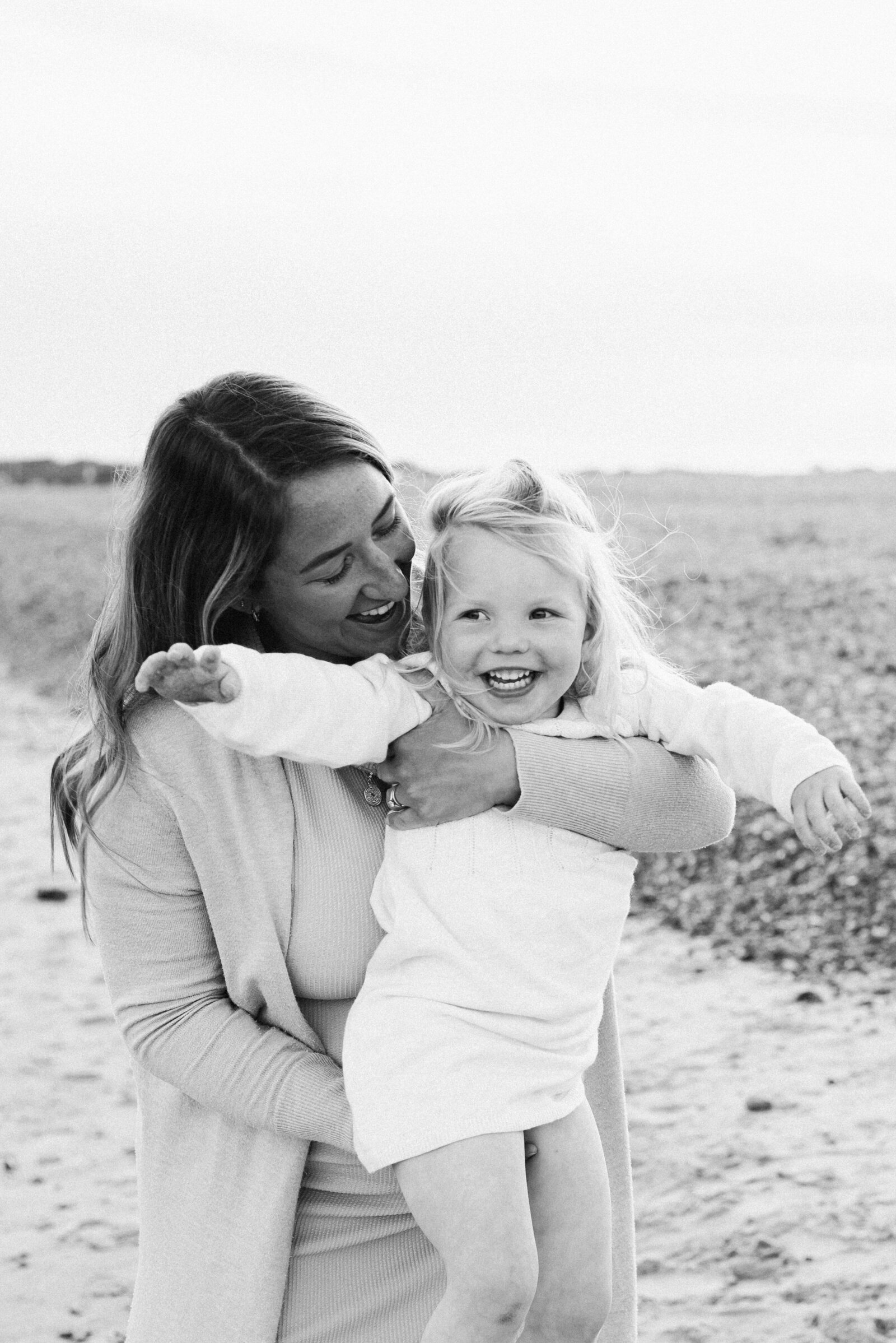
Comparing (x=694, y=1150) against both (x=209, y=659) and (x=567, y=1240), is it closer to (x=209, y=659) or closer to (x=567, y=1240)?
(x=567, y=1240)

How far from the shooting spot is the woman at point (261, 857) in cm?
234

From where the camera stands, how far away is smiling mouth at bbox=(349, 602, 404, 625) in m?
2.52

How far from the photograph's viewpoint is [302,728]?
2248 millimetres

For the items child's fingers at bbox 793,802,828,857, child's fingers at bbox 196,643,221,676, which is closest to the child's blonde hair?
child's fingers at bbox 793,802,828,857

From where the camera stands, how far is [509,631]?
245 cm

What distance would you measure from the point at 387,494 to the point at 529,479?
259 millimetres

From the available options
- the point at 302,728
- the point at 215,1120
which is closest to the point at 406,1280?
the point at 215,1120

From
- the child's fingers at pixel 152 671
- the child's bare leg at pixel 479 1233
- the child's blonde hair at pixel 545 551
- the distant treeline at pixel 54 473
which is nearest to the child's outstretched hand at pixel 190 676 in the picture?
the child's fingers at pixel 152 671

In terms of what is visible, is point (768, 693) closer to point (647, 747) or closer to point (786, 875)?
point (786, 875)

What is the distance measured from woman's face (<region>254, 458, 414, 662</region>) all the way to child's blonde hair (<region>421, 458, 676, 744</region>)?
73 millimetres

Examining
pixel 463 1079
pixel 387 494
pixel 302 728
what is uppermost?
pixel 387 494

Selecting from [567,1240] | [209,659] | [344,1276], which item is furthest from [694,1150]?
[209,659]

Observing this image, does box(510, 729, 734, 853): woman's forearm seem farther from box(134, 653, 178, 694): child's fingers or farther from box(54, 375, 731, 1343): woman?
box(134, 653, 178, 694): child's fingers

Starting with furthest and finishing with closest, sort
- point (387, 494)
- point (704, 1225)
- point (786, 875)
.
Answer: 1. point (786, 875)
2. point (704, 1225)
3. point (387, 494)
